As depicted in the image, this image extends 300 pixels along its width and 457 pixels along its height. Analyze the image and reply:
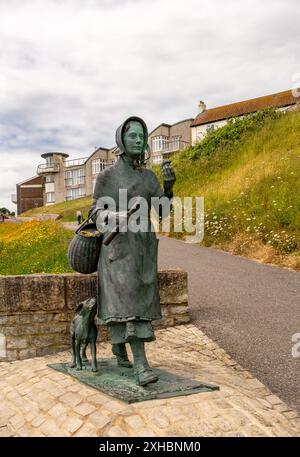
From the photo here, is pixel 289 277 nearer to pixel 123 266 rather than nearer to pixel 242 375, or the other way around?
pixel 242 375

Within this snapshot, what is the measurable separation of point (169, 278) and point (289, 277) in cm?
426

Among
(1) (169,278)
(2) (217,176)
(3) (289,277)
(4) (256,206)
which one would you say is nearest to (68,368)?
(1) (169,278)

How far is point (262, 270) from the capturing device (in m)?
12.0

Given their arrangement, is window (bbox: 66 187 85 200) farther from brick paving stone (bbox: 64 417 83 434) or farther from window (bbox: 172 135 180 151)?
brick paving stone (bbox: 64 417 83 434)

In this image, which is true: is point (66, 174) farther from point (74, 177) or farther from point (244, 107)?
point (244, 107)

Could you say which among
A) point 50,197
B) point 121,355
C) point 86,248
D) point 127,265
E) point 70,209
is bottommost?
point 121,355

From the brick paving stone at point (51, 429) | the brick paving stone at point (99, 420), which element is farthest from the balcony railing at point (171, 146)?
the brick paving stone at point (99, 420)

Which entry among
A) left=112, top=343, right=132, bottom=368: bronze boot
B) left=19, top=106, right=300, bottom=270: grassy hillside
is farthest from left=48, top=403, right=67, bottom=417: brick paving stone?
left=19, top=106, right=300, bottom=270: grassy hillside

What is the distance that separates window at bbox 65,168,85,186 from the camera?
67.0m

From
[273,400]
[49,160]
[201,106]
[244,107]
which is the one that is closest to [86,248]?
[273,400]

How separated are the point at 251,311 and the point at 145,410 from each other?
4726mm

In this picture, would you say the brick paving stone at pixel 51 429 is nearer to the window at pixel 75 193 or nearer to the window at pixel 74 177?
the window at pixel 75 193

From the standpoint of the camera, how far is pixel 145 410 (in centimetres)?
409

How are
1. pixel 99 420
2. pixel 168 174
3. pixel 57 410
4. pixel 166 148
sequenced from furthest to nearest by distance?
pixel 166 148 < pixel 168 174 < pixel 57 410 < pixel 99 420
